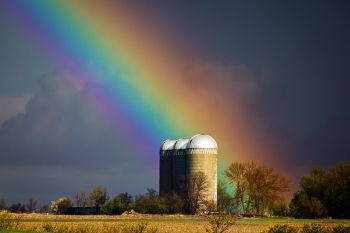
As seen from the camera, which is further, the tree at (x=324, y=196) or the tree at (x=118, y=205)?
the tree at (x=118, y=205)

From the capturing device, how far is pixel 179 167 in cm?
13538

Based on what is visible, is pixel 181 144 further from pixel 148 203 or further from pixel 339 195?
pixel 339 195

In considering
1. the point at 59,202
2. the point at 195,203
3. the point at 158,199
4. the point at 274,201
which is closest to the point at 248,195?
the point at 274,201

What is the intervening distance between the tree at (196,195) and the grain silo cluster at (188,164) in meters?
1.44

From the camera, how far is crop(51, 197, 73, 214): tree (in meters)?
139

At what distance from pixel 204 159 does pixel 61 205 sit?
3570cm

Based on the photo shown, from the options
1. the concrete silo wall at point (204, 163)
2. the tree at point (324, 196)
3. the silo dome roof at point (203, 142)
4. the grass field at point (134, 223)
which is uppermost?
the silo dome roof at point (203, 142)

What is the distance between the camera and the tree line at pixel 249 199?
10269 cm

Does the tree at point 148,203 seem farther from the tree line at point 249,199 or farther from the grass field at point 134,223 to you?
the grass field at point 134,223

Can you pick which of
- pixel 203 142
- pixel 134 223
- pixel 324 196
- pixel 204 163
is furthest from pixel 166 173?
pixel 134 223

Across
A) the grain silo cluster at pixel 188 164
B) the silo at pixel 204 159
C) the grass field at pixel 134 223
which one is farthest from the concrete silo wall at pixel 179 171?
the grass field at pixel 134 223

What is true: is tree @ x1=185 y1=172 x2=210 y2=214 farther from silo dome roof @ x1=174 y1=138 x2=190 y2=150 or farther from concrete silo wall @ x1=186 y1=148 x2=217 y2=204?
silo dome roof @ x1=174 y1=138 x2=190 y2=150

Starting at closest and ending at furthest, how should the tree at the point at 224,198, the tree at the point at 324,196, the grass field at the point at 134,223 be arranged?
the grass field at the point at 134,223 → the tree at the point at 324,196 → the tree at the point at 224,198

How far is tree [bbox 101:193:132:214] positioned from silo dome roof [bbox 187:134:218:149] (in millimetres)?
18177
